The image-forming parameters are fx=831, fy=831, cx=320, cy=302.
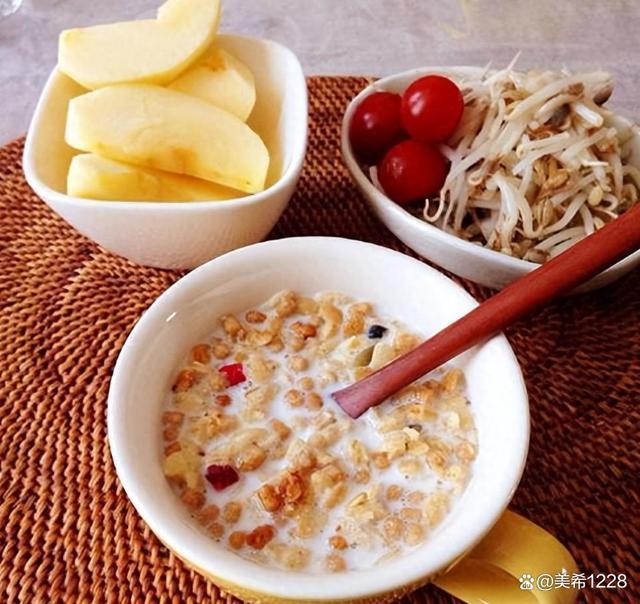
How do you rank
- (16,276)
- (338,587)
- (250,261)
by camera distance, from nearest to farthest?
(338,587) → (250,261) → (16,276)

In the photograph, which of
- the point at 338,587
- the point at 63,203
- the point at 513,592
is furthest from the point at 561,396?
the point at 63,203

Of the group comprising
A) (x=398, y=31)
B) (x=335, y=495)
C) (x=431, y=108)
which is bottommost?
(x=398, y=31)

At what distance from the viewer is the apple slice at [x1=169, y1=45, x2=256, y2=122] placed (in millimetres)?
924

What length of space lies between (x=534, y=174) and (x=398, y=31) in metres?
0.81

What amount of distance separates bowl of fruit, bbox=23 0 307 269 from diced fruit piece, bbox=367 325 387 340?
0.58ft

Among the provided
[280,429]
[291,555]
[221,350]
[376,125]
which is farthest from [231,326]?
[376,125]

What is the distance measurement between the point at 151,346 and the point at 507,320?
1.01 feet

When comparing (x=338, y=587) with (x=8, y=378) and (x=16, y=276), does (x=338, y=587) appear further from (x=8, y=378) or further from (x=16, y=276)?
(x=16, y=276)

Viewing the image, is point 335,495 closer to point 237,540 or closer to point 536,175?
point 237,540

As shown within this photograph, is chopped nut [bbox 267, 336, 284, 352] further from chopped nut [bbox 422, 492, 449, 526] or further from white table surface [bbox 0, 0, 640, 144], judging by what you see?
white table surface [bbox 0, 0, 640, 144]

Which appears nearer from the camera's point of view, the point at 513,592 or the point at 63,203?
the point at 513,592

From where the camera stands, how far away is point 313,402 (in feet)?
2.42

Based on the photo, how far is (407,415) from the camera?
731 mm

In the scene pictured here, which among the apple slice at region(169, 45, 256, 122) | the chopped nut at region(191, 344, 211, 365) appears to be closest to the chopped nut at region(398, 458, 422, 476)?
the chopped nut at region(191, 344, 211, 365)
